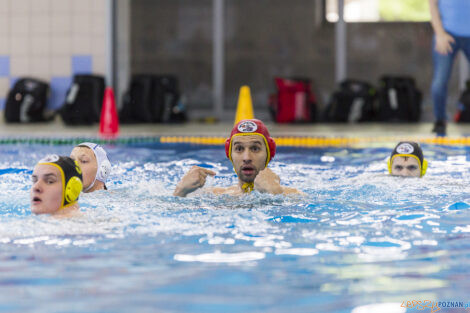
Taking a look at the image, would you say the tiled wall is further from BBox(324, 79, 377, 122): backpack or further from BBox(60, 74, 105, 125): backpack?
BBox(324, 79, 377, 122): backpack

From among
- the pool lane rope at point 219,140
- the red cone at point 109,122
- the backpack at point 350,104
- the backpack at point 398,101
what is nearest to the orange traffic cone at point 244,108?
the pool lane rope at point 219,140

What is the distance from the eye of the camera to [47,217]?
12.2 feet

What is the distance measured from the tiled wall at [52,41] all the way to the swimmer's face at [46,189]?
7975mm

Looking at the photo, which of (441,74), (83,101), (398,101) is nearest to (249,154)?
(441,74)

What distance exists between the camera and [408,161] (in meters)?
→ 5.39

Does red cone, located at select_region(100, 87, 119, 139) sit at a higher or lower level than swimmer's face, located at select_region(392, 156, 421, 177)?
higher

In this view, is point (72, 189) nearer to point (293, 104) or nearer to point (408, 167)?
point (408, 167)

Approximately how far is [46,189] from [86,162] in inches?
40.5

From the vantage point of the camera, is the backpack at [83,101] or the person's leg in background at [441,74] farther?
the backpack at [83,101]

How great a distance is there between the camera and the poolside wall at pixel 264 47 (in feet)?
42.9

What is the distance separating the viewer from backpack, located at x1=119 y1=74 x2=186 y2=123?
1105 cm

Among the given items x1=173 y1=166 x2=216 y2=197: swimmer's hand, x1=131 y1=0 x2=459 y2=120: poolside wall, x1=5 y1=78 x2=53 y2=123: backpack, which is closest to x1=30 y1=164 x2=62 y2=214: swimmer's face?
x1=173 y1=166 x2=216 y2=197: swimmer's hand

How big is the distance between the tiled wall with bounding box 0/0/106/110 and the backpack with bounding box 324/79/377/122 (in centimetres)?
345

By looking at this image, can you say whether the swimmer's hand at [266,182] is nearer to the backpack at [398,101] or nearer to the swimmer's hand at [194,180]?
the swimmer's hand at [194,180]
